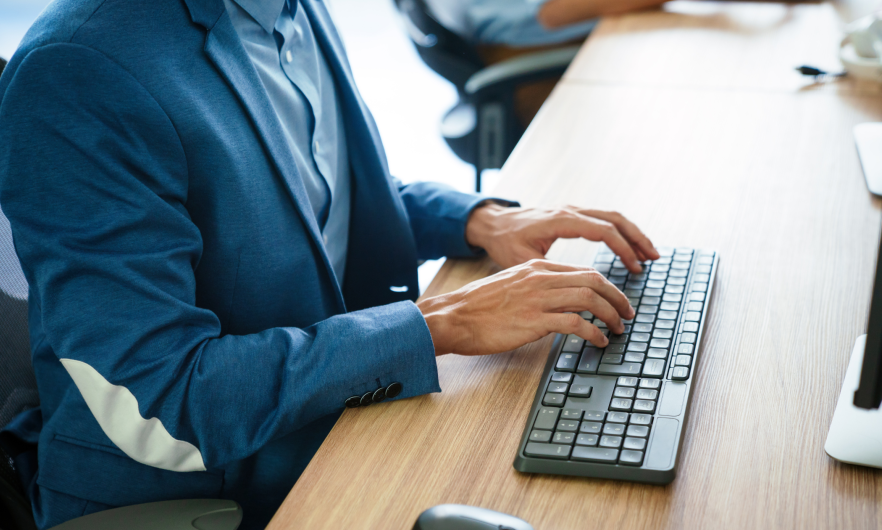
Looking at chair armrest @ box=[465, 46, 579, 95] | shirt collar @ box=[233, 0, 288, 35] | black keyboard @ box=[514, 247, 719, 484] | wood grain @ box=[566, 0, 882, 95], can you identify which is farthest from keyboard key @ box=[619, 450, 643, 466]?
chair armrest @ box=[465, 46, 579, 95]

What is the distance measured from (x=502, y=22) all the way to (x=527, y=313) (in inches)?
51.9

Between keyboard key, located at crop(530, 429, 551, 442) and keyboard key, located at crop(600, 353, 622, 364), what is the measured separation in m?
0.12

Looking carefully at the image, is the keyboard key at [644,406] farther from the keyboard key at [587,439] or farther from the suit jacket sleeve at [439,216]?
the suit jacket sleeve at [439,216]

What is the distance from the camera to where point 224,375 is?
0.67 meters

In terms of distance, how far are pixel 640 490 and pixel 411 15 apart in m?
1.41

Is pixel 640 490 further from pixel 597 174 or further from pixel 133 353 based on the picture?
pixel 597 174

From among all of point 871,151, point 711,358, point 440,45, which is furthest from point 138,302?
point 440,45

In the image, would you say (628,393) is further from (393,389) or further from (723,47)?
(723,47)

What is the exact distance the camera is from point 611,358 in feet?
2.36

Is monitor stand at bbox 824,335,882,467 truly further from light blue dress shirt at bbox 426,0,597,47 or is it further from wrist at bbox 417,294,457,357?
light blue dress shirt at bbox 426,0,597,47

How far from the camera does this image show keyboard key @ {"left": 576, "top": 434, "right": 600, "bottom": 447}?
2.02 feet

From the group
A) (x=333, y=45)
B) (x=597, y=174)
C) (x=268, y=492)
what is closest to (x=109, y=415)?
(x=268, y=492)

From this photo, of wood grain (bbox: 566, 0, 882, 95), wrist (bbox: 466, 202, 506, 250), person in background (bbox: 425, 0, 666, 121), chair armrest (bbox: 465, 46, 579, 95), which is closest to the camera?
wrist (bbox: 466, 202, 506, 250)

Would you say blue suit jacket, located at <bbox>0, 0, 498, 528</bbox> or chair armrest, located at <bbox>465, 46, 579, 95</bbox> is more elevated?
blue suit jacket, located at <bbox>0, 0, 498, 528</bbox>
